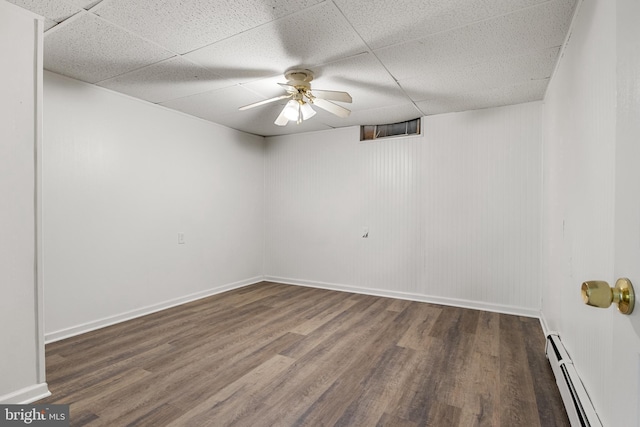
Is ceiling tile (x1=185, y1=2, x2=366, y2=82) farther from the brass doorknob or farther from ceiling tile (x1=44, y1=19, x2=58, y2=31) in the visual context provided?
the brass doorknob

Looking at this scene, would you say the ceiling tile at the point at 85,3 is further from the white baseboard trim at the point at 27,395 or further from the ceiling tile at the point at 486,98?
the ceiling tile at the point at 486,98

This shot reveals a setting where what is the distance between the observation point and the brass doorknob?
0.59 metres

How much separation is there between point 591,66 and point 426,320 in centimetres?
256

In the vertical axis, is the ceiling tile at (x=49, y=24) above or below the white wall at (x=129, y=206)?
above

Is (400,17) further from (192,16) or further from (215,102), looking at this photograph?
(215,102)

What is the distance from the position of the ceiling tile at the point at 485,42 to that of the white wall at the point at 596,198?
15cm

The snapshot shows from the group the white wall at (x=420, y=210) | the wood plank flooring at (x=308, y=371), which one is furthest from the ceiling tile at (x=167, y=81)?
the wood plank flooring at (x=308, y=371)

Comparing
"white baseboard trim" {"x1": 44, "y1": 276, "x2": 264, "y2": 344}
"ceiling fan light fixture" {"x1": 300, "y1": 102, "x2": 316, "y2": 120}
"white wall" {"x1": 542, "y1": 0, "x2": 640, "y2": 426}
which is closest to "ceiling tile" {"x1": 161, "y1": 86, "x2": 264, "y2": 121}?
"ceiling fan light fixture" {"x1": 300, "y1": 102, "x2": 316, "y2": 120}

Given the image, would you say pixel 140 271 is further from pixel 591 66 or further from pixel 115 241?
pixel 591 66

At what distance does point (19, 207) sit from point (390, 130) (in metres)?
3.85

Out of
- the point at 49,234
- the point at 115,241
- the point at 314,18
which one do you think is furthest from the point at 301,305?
the point at 314,18

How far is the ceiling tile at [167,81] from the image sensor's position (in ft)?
8.63

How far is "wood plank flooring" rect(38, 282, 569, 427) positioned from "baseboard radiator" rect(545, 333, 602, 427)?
0.11 m

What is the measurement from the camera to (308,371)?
224 cm
